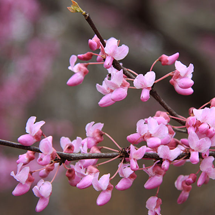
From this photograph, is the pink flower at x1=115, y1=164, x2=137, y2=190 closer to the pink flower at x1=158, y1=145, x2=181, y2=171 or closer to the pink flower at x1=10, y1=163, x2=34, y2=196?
the pink flower at x1=158, y1=145, x2=181, y2=171

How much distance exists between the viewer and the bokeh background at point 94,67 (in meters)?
2.05

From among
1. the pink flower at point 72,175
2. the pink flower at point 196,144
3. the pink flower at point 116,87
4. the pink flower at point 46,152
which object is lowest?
the pink flower at point 72,175

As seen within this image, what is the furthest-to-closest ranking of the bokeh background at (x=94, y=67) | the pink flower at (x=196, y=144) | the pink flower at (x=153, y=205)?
the bokeh background at (x=94, y=67) → the pink flower at (x=153, y=205) → the pink flower at (x=196, y=144)

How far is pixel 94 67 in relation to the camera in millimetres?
5227

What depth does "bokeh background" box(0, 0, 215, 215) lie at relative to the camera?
2.05m

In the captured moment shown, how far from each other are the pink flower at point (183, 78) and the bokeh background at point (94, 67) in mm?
1142

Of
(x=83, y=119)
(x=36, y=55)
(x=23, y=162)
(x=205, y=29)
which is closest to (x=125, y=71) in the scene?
(x=23, y=162)

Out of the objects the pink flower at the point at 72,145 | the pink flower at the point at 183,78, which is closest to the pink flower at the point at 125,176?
the pink flower at the point at 72,145

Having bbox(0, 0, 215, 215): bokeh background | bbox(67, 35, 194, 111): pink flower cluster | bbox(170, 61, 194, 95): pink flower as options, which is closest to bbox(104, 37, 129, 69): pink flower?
bbox(67, 35, 194, 111): pink flower cluster

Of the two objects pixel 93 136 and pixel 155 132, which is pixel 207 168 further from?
pixel 93 136

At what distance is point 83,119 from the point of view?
669 cm

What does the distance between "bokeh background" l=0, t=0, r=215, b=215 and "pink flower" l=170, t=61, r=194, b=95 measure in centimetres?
114

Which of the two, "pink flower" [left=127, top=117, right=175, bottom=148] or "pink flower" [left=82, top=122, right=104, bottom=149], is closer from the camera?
"pink flower" [left=127, top=117, right=175, bottom=148]

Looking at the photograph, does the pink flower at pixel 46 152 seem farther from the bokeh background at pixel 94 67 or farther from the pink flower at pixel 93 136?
the bokeh background at pixel 94 67
